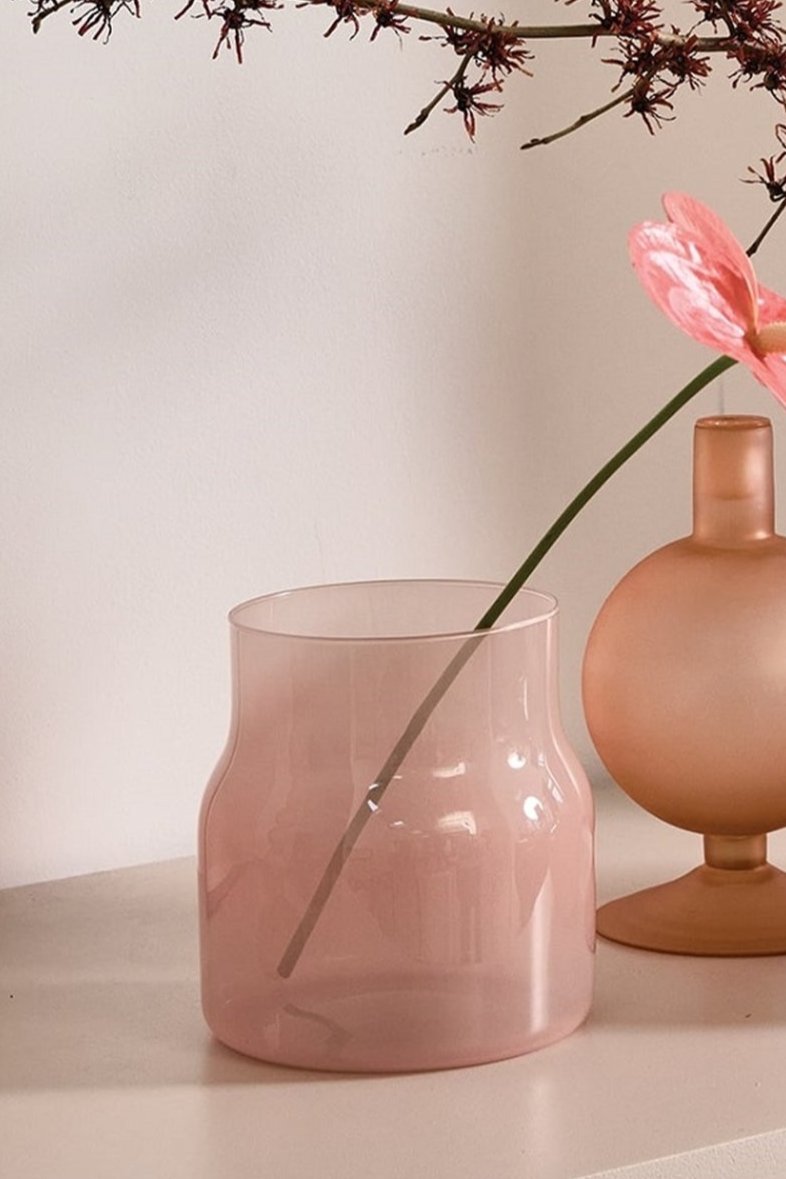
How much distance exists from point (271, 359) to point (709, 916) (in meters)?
0.37

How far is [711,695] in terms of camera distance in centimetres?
79

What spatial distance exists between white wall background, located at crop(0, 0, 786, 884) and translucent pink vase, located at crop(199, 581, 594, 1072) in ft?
0.84

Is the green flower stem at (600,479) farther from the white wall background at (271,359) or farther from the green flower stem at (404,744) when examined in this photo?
the white wall background at (271,359)

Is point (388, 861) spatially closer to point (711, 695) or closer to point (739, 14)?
point (711, 695)

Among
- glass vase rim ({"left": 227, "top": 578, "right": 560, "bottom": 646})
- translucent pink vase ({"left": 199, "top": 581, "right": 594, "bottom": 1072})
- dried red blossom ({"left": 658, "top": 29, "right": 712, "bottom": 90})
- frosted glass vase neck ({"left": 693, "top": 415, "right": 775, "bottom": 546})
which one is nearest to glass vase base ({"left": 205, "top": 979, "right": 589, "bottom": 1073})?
translucent pink vase ({"left": 199, "top": 581, "right": 594, "bottom": 1072})

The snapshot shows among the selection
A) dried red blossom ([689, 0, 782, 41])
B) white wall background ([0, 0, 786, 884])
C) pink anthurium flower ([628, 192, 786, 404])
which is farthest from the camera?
white wall background ([0, 0, 786, 884])

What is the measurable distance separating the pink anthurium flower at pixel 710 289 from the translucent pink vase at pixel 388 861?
135mm

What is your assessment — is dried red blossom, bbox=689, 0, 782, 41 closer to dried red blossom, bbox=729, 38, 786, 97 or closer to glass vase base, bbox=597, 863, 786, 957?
dried red blossom, bbox=729, 38, 786, 97

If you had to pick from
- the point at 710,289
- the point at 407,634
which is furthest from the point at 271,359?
the point at 710,289

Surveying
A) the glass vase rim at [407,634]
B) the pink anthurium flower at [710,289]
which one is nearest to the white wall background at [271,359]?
the glass vase rim at [407,634]

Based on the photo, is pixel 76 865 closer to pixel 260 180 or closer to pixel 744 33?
pixel 260 180

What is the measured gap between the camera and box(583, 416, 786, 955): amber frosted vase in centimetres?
79

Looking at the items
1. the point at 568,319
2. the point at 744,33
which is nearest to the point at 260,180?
the point at 568,319

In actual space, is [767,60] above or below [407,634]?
above
